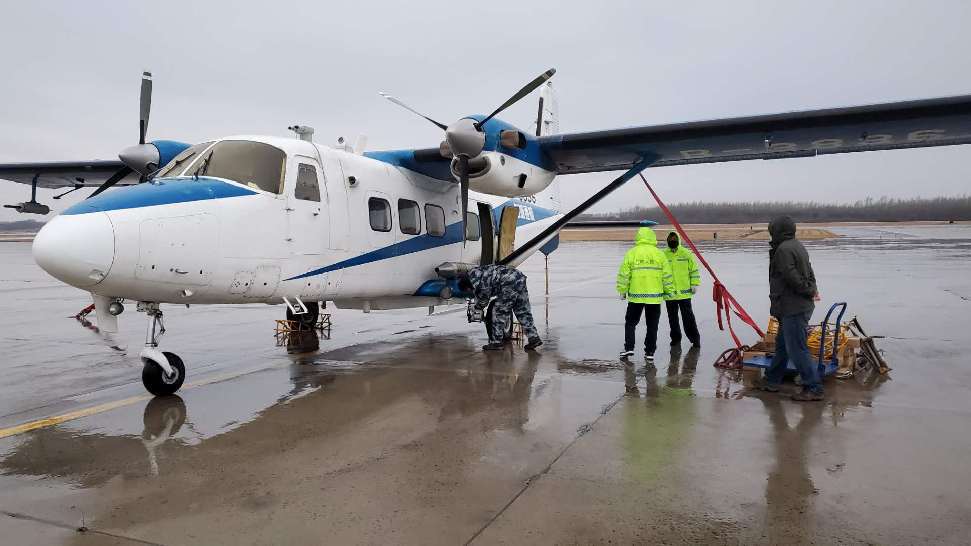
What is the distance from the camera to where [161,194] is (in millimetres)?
5895

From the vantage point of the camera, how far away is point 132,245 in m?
5.51

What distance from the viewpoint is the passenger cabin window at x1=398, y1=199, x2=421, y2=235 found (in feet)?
30.8

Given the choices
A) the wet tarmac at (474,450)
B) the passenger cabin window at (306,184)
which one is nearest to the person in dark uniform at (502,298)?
the wet tarmac at (474,450)

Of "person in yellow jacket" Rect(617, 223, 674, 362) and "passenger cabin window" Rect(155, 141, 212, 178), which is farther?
"person in yellow jacket" Rect(617, 223, 674, 362)

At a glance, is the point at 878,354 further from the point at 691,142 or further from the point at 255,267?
the point at 255,267

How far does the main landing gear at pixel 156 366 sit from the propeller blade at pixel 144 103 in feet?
13.4

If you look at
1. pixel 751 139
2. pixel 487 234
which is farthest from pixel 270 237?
pixel 751 139

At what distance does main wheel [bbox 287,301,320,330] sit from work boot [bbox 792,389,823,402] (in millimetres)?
7607

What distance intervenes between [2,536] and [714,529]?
3.89 m

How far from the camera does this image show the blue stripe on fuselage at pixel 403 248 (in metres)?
7.88

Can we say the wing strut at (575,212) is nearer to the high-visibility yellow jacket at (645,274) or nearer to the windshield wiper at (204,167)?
the high-visibility yellow jacket at (645,274)

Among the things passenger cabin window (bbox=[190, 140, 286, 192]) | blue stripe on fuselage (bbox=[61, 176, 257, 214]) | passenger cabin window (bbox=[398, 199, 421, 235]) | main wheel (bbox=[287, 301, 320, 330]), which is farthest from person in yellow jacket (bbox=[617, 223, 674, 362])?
main wheel (bbox=[287, 301, 320, 330])

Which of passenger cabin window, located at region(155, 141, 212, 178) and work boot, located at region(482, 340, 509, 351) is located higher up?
passenger cabin window, located at region(155, 141, 212, 178)

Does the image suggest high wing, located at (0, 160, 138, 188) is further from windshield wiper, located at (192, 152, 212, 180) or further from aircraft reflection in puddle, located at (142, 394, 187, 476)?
aircraft reflection in puddle, located at (142, 394, 187, 476)
